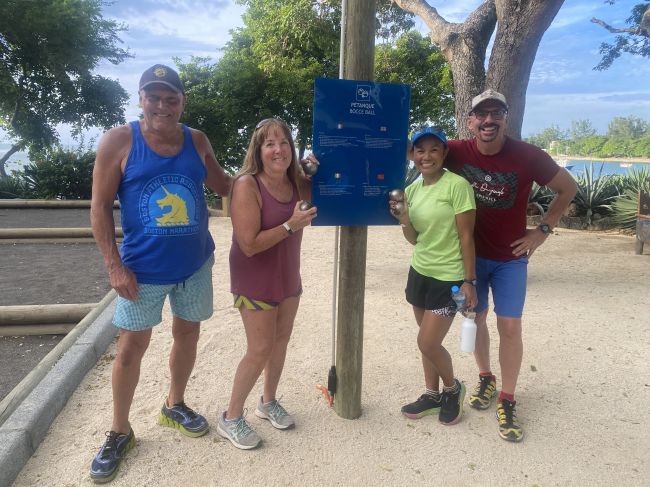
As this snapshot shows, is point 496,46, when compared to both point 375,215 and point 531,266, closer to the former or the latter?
point 531,266

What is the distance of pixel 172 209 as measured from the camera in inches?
91.4

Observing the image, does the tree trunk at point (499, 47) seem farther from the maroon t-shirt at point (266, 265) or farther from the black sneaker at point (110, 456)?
the black sneaker at point (110, 456)

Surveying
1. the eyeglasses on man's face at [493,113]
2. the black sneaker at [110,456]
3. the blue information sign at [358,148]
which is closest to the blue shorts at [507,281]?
the blue information sign at [358,148]

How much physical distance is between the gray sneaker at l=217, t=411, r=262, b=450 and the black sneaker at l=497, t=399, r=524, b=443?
141 centimetres

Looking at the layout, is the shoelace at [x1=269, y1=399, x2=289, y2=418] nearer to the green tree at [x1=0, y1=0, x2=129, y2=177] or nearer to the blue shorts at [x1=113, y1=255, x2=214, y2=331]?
the blue shorts at [x1=113, y1=255, x2=214, y2=331]

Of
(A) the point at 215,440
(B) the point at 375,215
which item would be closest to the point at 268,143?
(B) the point at 375,215

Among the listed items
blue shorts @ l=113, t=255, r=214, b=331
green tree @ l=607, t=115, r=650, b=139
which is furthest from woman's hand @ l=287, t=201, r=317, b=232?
green tree @ l=607, t=115, r=650, b=139

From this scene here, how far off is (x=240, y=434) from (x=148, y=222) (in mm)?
1267

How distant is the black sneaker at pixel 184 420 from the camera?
2.72 metres

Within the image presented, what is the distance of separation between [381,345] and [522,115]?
400 centimetres

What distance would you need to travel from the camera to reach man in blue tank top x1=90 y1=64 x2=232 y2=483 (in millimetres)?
2254

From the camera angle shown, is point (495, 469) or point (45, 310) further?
point (45, 310)

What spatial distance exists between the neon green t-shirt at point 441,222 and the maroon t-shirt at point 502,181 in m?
0.17

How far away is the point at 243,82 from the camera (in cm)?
1695
